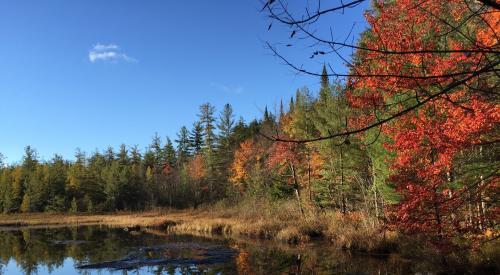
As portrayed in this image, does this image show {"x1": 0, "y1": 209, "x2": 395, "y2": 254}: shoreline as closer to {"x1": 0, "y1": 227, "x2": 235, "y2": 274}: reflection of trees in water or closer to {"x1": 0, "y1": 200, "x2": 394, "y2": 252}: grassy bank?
{"x1": 0, "y1": 200, "x2": 394, "y2": 252}: grassy bank

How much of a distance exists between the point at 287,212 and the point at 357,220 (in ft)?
28.4

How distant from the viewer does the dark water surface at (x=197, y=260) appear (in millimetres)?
14492

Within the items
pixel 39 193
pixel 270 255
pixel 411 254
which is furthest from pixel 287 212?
pixel 39 193

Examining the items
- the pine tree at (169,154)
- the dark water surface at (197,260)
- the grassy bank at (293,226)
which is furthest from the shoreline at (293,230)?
the pine tree at (169,154)

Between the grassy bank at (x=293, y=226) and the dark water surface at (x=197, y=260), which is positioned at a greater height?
the grassy bank at (x=293, y=226)

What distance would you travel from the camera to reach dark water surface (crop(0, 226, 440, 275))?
47.5 ft

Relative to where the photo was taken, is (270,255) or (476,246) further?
(270,255)

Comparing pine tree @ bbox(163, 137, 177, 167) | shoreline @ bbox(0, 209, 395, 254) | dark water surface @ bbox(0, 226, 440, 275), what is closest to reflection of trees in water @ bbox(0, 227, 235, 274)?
dark water surface @ bbox(0, 226, 440, 275)

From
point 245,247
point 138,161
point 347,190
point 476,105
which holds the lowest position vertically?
point 245,247

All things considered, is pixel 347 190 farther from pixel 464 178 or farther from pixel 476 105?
pixel 476 105

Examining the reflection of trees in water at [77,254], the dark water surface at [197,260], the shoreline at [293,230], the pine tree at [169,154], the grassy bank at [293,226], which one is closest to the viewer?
the dark water surface at [197,260]

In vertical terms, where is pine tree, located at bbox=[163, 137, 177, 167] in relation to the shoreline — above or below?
above

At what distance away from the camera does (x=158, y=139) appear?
89625 millimetres

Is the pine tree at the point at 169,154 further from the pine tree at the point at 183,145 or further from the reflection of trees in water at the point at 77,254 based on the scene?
the reflection of trees in water at the point at 77,254
